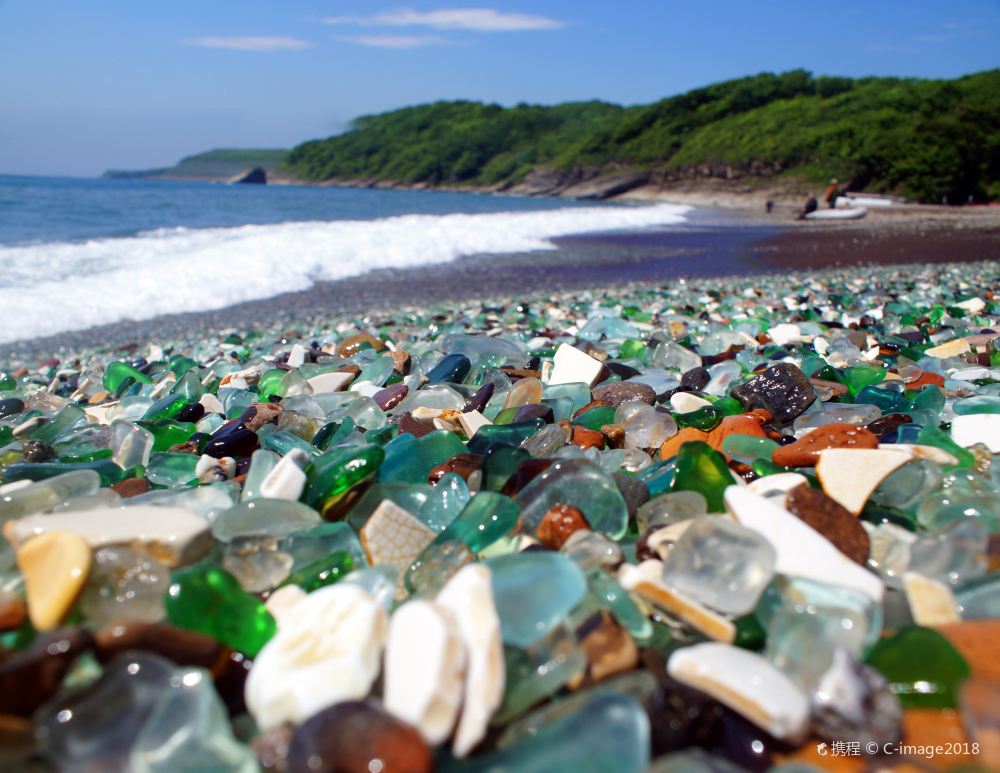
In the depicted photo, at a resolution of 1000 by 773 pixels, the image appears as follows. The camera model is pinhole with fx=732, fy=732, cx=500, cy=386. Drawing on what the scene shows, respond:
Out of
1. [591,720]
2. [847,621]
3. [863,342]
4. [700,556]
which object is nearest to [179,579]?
[591,720]

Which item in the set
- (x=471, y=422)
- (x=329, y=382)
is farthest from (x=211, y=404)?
(x=471, y=422)

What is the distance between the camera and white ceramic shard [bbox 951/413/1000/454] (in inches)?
58.3

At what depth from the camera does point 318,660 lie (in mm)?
814

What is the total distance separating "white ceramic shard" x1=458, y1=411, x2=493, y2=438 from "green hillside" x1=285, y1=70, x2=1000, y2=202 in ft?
106

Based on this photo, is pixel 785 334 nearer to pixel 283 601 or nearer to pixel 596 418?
pixel 596 418

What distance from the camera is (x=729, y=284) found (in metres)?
6.80

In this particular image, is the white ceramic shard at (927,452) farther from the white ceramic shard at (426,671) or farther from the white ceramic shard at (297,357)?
the white ceramic shard at (297,357)

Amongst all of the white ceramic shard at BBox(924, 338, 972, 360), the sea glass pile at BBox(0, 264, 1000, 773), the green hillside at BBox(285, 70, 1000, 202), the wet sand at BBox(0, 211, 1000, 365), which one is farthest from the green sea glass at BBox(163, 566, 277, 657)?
the green hillside at BBox(285, 70, 1000, 202)

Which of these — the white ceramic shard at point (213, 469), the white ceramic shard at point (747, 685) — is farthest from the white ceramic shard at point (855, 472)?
the white ceramic shard at point (213, 469)

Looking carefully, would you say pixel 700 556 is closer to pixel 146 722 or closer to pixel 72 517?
pixel 146 722

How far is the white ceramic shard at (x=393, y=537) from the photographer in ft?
3.79

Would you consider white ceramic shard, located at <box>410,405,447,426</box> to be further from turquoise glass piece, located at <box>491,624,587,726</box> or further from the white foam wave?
the white foam wave

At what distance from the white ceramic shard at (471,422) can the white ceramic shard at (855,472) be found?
81 centimetres

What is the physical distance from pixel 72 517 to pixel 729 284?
255 inches
